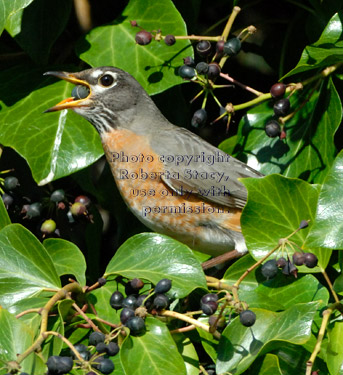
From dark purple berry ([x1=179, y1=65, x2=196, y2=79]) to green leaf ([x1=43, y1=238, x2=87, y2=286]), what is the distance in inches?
32.1

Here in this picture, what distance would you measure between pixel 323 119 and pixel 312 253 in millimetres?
850

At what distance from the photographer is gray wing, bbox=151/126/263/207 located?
133 inches

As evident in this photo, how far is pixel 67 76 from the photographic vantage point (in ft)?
10.5

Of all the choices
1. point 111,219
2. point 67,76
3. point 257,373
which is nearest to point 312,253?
point 257,373

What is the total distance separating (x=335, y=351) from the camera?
214 cm

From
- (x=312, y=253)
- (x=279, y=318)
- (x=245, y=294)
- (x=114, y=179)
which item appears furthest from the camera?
(x=114, y=179)

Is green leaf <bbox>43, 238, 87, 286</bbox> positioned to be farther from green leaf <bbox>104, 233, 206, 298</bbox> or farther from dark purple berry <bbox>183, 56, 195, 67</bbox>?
dark purple berry <bbox>183, 56, 195, 67</bbox>

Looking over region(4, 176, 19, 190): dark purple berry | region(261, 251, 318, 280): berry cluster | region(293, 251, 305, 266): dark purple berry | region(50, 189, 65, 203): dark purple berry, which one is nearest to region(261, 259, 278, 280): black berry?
region(261, 251, 318, 280): berry cluster

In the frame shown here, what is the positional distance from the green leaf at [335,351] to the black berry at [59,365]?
784mm

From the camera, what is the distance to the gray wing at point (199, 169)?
338cm

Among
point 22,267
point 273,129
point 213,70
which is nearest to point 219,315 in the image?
point 22,267

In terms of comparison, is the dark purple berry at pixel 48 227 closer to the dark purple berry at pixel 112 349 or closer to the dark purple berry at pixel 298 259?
the dark purple berry at pixel 112 349

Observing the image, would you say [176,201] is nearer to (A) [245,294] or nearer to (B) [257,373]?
(A) [245,294]

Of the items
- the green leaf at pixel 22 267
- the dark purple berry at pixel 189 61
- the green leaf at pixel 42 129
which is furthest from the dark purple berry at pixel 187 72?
the green leaf at pixel 22 267
